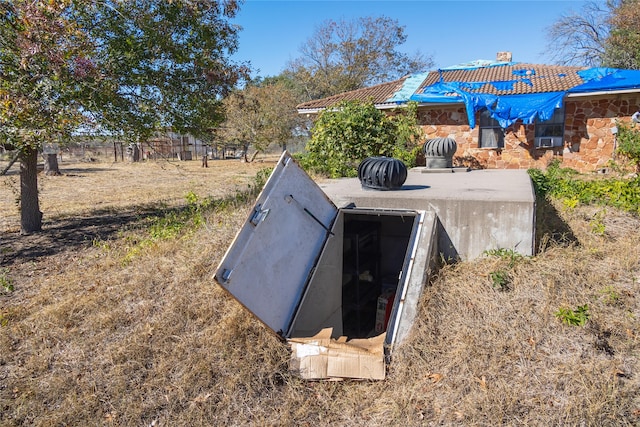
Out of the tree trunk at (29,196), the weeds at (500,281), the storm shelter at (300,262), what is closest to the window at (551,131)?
the storm shelter at (300,262)

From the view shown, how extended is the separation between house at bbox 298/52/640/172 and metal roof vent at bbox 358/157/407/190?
724 centimetres

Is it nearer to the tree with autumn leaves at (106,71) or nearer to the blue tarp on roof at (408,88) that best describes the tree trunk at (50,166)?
the tree with autumn leaves at (106,71)

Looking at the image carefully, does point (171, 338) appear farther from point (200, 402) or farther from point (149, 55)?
point (149, 55)

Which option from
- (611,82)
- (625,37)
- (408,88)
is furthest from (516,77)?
(625,37)

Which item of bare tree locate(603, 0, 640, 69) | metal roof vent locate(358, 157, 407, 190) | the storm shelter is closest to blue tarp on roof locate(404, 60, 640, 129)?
metal roof vent locate(358, 157, 407, 190)

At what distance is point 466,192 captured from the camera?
5.61 meters

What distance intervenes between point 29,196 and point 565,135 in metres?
13.0

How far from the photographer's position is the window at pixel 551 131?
40.7 ft

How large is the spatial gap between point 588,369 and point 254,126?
88.0 ft

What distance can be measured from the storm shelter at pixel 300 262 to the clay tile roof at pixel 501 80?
28.7 feet

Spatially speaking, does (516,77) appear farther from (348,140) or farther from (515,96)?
(348,140)

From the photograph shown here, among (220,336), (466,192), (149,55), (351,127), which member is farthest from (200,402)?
(351,127)

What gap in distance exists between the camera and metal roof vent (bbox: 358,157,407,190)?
5.93m

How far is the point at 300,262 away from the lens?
15.5 ft
